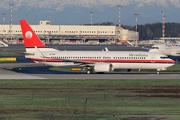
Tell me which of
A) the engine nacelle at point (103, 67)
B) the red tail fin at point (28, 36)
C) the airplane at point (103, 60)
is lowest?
the engine nacelle at point (103, 67)

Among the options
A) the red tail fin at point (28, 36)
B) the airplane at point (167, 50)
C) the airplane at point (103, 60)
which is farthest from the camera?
the airplane at point (167, 50)

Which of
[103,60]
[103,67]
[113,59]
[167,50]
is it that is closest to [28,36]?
[103,60]

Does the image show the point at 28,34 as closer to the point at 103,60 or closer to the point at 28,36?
the point at 28,36

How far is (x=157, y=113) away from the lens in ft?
114

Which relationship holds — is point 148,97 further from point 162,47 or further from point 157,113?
point 162,47

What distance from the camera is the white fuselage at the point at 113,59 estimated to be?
6347 centimetres

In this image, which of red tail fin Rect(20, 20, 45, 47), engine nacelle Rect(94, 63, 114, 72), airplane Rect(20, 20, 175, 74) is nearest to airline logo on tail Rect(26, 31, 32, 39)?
red tail fin Rect(20, 20, 45, 47)

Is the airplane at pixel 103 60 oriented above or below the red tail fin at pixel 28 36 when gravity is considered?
below

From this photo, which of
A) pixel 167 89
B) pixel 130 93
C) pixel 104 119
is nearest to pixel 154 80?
pixel 167 89

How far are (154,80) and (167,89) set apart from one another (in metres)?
7.55

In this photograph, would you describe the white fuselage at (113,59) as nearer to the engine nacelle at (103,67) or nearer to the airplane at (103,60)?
the airplane at (103,60)

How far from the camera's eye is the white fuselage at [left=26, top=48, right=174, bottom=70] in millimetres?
63469

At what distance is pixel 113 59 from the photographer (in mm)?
63500

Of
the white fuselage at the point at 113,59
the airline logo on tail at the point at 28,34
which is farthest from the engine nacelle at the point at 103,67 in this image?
the airline logo on tail at the point at 28,34
